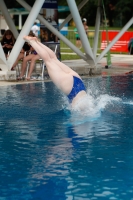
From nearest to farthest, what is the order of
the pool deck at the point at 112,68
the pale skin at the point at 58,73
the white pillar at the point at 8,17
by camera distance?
1. the pale skin at the point at 58,73
2. the white pillar at the point at 8,17
3. the pool deck at the point at 112,68

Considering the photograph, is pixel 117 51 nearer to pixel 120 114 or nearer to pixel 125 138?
pixel 120 114

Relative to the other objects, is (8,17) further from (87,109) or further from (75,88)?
(87,109)

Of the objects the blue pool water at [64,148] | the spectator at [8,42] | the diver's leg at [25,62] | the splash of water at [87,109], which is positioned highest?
the spectator at [8,42]

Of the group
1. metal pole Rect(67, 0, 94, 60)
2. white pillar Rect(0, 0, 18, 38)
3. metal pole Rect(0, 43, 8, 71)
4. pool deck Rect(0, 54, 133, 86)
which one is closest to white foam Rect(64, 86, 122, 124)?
metal pole Rect(0, 43, 8, 71)

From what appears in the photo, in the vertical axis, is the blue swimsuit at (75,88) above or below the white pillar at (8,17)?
below

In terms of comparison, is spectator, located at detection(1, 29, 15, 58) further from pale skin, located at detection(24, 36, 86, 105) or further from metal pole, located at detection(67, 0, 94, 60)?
pale skin, located at detection(24, 36, 86, 105)

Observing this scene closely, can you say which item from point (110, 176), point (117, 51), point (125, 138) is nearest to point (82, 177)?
point (110, 176)

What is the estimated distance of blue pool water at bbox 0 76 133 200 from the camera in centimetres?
621

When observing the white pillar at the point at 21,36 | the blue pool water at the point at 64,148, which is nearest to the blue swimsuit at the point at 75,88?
the blue pool water at the point at 64,148

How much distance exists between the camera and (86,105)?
10977 mm

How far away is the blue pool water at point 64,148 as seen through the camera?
6215 millimetres

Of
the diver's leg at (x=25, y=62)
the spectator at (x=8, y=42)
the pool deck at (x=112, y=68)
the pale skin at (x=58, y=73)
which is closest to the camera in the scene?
the pale skin at (x=58, y=73)

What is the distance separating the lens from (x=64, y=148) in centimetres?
796

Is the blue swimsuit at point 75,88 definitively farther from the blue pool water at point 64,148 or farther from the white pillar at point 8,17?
the white pillar at point 8,17
